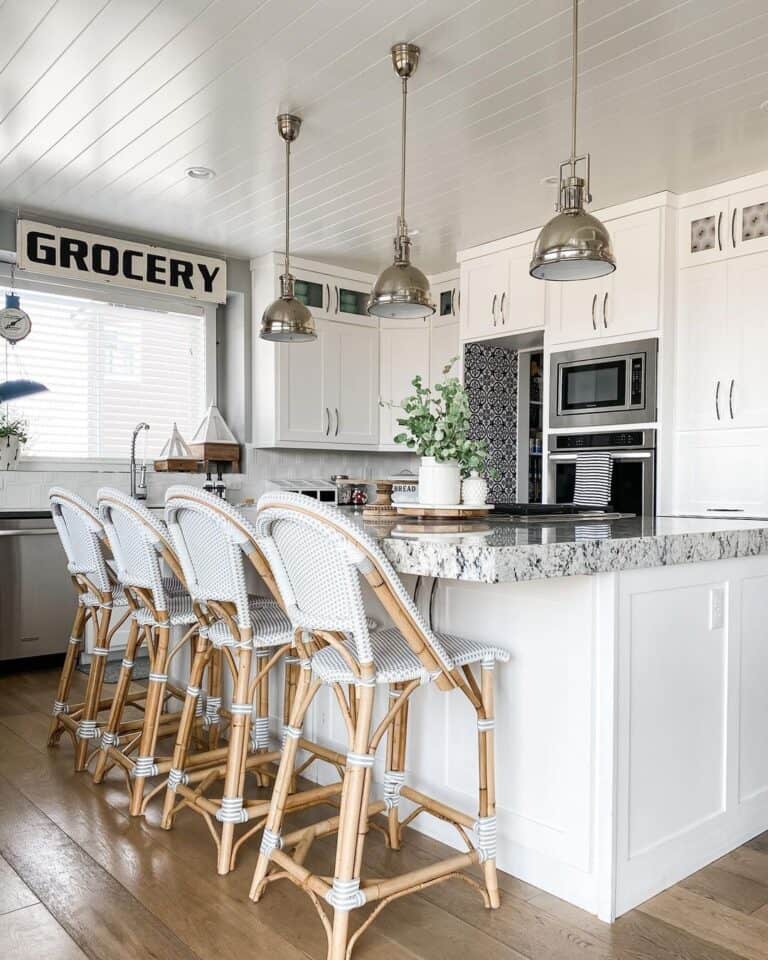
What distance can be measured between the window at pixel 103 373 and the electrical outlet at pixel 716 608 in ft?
12.6

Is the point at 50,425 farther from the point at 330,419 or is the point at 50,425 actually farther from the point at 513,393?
the point at 513,393

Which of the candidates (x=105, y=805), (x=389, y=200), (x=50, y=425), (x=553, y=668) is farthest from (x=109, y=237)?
(x=553, y=668)

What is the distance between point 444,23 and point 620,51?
615 mm

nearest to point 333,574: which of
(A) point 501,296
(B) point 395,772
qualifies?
(B) point 395,772

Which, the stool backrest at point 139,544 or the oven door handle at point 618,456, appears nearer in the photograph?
the stool backrest at point 139,544

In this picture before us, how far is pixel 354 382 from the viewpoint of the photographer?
18.3ft

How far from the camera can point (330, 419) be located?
5.44 metres

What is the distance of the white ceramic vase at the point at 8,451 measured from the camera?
4473 millimetres

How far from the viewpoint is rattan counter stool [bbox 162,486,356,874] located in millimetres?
2008

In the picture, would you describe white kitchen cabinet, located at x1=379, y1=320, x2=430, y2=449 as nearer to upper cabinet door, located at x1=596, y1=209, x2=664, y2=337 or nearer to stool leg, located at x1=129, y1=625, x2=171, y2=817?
upper cabinet door, located at x1=596, y1=209, x2=664, y2=337

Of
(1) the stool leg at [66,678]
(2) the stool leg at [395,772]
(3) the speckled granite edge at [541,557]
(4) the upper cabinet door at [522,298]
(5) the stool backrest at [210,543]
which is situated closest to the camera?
(3) the speckled granite edge at [541,557]

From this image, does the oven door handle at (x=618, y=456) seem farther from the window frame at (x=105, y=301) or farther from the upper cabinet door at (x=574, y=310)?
the window frame at (x=105, y=301)

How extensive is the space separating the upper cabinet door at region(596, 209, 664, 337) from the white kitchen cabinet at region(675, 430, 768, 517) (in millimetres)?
634

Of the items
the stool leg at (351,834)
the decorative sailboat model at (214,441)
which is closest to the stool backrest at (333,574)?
the stool leg at (351,834)
